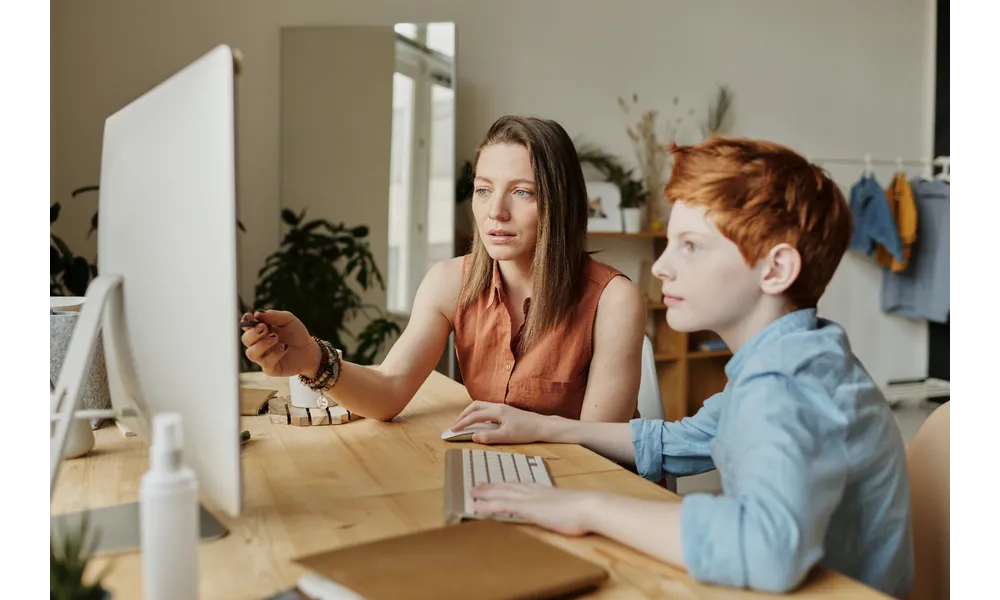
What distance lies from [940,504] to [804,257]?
0.39 metres

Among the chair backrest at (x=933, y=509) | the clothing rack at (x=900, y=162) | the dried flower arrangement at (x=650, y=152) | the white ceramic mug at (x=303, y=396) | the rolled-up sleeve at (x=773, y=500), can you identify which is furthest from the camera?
the clothing rack at (x=900, y=162)

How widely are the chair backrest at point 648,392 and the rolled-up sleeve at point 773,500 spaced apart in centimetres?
97

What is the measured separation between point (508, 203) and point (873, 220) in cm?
368

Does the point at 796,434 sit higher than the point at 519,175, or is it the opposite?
the point at 519,175

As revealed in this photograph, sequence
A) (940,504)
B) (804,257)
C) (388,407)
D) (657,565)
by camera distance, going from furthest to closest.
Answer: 1. (388,407)
2. (940,504)
3. (804,257)
4. (657,565)

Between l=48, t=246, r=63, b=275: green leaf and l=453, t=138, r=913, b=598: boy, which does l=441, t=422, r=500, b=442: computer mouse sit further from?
l=48, t=246, r=63, b=275: green leaf

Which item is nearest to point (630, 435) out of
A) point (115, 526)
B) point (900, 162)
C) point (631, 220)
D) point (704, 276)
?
point (704, 276)

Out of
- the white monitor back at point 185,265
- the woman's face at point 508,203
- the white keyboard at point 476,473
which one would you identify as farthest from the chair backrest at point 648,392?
the white monitor back at point 185,265

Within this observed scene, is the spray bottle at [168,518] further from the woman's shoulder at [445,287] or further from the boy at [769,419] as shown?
A: the woman's shoulder at [445,287]

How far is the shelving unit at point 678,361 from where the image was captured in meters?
4.27

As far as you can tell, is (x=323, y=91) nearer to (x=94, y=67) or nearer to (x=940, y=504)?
(x=94, y=67)

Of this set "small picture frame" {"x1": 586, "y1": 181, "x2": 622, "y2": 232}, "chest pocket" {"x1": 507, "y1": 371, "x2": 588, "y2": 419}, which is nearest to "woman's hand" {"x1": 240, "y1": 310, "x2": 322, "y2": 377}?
"chest pocket" {"x1": 507, "y1": 371, "x2": 588, "y2": 419}
